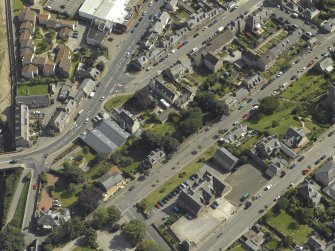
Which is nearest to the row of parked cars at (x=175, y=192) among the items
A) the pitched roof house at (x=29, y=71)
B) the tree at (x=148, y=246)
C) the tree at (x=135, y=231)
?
the tree at (x=135, y=231)

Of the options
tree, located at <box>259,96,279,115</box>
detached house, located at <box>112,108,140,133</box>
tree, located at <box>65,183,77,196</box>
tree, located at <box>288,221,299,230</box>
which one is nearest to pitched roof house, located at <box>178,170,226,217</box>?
tree, located at <box>288,221,299,230</box>

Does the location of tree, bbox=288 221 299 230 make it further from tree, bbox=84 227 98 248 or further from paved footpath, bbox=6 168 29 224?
paved footpath, bbox=6 168 29 224

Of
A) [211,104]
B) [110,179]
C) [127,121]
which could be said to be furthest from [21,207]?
[211,104]

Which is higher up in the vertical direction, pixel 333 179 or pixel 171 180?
pixel 333 179

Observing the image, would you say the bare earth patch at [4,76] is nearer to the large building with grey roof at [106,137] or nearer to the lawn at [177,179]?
the large building with grey roof at [106,137]

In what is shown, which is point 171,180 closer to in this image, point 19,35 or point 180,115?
point 180,115

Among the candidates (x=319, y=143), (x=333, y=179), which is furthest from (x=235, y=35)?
(x=333, y=179)

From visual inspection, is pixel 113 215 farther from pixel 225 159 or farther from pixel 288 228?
pixel 288 228
